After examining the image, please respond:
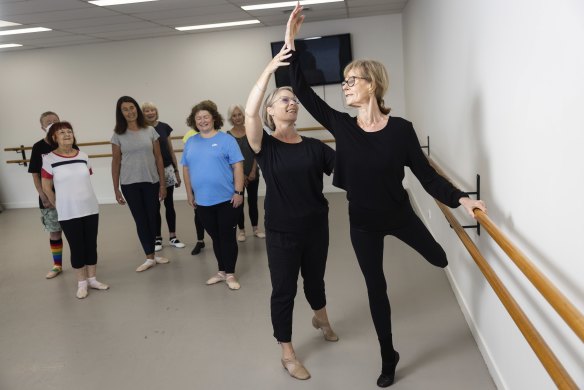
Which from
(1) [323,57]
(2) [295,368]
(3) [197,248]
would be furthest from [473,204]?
(1) [323,57]

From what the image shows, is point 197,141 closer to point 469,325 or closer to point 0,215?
point 469,325

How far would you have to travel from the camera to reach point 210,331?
10.6ft

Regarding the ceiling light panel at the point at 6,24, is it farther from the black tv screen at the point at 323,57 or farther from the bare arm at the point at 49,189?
the black tv screen at the point at 323,57

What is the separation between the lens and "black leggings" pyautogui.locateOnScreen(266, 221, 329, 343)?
2521 millimetres

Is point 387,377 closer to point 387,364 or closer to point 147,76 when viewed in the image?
point 387,364

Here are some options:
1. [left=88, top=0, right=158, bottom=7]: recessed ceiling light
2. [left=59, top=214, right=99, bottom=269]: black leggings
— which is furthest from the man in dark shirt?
[left=88, top=0, right=158, bottom=7]: recessed ceiling light

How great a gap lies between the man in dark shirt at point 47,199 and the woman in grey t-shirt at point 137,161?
0.54m

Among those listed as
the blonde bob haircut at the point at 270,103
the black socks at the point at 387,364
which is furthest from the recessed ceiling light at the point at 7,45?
the black socks at the point at 387,364

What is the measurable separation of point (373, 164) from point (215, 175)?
177 centimetres

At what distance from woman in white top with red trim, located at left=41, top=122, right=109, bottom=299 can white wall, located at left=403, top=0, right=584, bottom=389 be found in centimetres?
272

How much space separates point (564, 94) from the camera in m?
1.44

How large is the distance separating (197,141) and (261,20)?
126 inches

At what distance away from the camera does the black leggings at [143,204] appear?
14.0ft

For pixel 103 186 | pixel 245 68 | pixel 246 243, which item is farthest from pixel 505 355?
pixel 103 186
